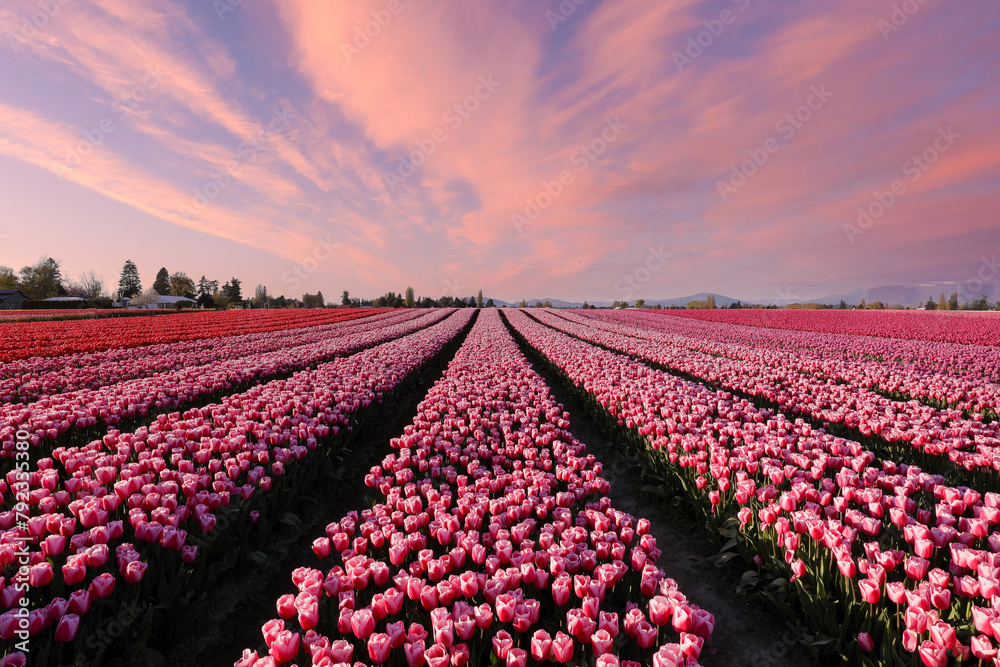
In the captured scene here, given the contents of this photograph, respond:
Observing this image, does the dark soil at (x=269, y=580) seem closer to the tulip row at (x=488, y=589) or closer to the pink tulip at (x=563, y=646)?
the tulip row at (x=488, y=589)

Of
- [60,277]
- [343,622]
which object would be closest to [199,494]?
[343,622]

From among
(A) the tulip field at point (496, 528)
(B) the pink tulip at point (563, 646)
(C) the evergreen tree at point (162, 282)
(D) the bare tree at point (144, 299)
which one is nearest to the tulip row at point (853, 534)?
(A) the tulip field at point (496, 528)

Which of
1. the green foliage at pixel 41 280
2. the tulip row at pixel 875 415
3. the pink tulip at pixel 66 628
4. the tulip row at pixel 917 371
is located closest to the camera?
the pink tulip at pixel 66 628

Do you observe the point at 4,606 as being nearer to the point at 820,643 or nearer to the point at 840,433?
the point at 820,643

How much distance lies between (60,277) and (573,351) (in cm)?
13545

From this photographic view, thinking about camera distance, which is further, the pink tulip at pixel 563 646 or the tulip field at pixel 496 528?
the tulip field at pixel 496 528

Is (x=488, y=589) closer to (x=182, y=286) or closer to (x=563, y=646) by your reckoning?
(x=563, y=646)

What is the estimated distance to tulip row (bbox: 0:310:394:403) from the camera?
313 inches

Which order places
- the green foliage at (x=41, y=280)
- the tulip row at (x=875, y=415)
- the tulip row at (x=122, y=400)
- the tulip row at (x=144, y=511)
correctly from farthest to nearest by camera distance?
the green foliage at (x=41, y=280), the tulip row at (x=122, y=400), the tulip row at (x=875, y=415), the tulip row at (x=144, y=511)

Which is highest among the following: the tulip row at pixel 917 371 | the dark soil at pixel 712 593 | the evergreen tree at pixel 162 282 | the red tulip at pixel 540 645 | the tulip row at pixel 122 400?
the evergreen tree at pixel 162 282

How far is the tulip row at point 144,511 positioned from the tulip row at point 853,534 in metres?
4.25

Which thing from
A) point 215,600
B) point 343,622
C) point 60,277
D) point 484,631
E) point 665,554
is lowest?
point 665,554

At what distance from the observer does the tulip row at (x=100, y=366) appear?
313 inches

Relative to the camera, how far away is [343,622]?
2045 millimetres
